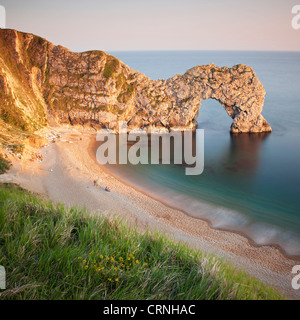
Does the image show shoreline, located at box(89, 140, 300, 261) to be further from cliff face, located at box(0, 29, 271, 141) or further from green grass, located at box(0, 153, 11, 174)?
cliff face, located at box(0, 29, 271, 141)

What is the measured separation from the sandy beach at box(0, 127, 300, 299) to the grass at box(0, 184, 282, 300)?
221 inches

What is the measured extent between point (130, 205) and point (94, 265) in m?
17.8

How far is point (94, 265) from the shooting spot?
4.19 metres

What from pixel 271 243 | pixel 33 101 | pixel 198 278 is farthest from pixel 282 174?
pixel 33 101

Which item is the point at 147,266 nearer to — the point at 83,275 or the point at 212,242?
the point at 83,275

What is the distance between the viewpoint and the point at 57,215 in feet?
19.2

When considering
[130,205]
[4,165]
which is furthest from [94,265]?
[4,165]

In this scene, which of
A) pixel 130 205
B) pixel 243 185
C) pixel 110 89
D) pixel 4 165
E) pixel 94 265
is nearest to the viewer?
pixel 94 265

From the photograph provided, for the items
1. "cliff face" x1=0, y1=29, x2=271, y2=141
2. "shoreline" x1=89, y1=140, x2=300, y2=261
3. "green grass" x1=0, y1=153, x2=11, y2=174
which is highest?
"cliff face" x1=0, y1=29, x2=271, y2=141

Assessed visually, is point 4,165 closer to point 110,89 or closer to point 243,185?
point 243,185

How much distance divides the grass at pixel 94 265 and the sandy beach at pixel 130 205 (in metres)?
5.62

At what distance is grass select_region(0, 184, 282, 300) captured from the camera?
3.87 metres

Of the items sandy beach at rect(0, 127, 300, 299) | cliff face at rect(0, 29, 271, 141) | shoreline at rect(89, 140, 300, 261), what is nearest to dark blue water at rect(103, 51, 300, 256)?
shoreline at rect(89, 140, 300, 261)

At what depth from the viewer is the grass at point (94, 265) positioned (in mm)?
3867
